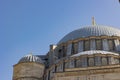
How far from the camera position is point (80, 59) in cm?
2486

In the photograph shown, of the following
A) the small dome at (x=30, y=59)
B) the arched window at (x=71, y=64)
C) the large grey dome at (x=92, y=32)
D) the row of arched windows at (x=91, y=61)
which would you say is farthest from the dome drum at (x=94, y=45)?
the arched window at (x=71, y=64)

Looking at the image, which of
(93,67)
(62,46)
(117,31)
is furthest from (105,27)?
(93,67)

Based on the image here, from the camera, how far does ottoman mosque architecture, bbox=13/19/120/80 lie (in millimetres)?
21812

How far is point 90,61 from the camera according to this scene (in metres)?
24.5

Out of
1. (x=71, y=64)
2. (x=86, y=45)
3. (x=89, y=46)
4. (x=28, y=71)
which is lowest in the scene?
(x=28, y=71)

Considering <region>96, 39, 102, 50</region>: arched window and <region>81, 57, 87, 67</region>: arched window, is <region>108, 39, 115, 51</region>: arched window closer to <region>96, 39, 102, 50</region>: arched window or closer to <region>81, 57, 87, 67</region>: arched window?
<region>96, 39, 102, 50</region>: arched window

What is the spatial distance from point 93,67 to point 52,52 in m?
9.00

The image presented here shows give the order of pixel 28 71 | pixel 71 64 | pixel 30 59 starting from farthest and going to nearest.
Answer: pixel 30 59 → pixel 28 71 → pixel 71 64

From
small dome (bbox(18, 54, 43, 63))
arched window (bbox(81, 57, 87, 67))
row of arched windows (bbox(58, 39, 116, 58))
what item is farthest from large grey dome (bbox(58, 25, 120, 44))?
arched window (bbox(81, 57, 87, 67))

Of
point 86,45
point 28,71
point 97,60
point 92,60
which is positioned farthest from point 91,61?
point 28,71

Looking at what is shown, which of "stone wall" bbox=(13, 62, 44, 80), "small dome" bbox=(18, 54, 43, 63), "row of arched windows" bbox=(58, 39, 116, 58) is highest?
"row of arched windows" bbox=(58, 39, 116, 58)

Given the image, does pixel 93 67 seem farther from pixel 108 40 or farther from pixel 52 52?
pixel 52 52

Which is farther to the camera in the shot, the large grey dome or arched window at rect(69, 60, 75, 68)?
the large grey dome

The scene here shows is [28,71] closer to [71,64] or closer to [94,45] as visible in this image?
[71,64]
